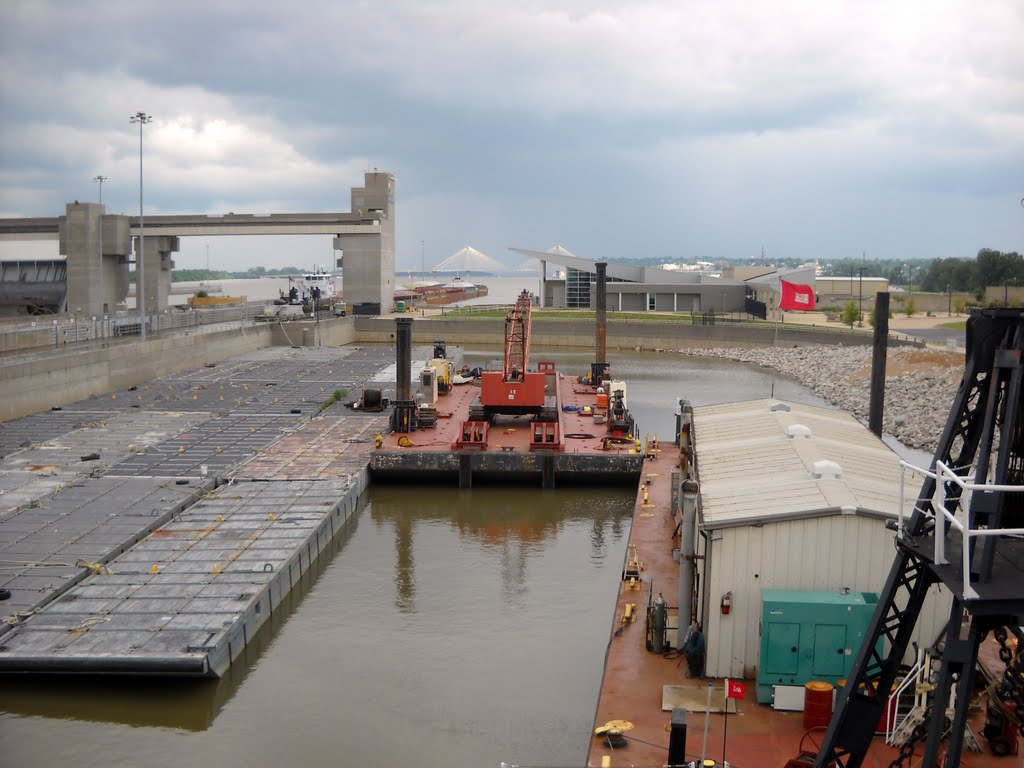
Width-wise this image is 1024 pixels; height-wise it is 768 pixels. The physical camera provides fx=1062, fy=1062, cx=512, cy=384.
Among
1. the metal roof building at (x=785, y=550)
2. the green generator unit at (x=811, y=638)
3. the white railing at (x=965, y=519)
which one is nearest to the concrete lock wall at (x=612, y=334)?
the metal roof building at (x=785, y=550)

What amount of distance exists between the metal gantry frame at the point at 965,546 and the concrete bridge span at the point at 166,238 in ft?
227

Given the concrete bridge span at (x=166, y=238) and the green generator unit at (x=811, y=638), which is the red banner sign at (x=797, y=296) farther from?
the concrete bridge span at (x=166, y=238)

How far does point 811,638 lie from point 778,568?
1.09 metres

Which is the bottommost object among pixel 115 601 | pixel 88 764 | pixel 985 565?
pixel 88 764

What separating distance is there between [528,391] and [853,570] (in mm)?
20216

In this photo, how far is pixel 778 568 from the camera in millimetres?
13734

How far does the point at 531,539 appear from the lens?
81.8ft

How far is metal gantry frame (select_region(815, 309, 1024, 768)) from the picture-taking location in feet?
28.0

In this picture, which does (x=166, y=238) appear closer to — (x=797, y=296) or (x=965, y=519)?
(x=797, y=296)

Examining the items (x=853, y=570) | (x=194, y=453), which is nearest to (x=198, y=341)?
(x=194, y=453)

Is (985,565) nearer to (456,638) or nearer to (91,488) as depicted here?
(456,638)

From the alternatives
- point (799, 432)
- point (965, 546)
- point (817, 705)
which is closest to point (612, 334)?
point (799, 432)

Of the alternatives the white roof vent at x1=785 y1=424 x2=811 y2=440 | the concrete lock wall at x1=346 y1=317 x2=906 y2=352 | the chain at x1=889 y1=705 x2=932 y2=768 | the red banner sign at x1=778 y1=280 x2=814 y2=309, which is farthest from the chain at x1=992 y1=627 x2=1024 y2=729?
the concrete lock wall at x1=346 y1=317 x2=906 y2=352

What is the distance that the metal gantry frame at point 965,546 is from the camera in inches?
336
